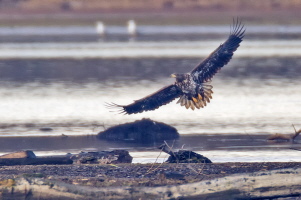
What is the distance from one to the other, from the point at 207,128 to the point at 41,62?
1476 cm

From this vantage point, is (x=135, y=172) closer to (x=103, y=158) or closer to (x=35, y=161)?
(x=103, y=158)

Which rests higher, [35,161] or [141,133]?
[141,133]

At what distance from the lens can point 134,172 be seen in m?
8.25

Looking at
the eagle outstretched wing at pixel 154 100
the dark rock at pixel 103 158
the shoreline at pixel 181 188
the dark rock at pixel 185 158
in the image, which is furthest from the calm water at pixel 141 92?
the shoreline at pixel 181 188

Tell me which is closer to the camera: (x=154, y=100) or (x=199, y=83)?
(x=154, y=100)

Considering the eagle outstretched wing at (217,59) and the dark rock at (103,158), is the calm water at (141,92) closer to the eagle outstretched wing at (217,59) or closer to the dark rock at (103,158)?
the dark rock at (103,158)

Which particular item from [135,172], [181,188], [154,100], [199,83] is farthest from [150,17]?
[181,188]

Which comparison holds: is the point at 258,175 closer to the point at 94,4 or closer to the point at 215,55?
the point at 215,55

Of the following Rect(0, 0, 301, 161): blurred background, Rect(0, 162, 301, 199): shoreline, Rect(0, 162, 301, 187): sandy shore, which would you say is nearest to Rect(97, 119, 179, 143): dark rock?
Rect(0, 0, 301, 161): blurred background

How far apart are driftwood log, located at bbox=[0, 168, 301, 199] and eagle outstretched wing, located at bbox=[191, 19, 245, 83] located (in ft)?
13.2

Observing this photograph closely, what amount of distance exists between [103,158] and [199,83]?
237 cm

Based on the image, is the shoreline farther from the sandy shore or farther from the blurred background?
the blurred background

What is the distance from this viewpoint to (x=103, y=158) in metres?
9.16

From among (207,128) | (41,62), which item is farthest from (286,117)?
(41,62)
